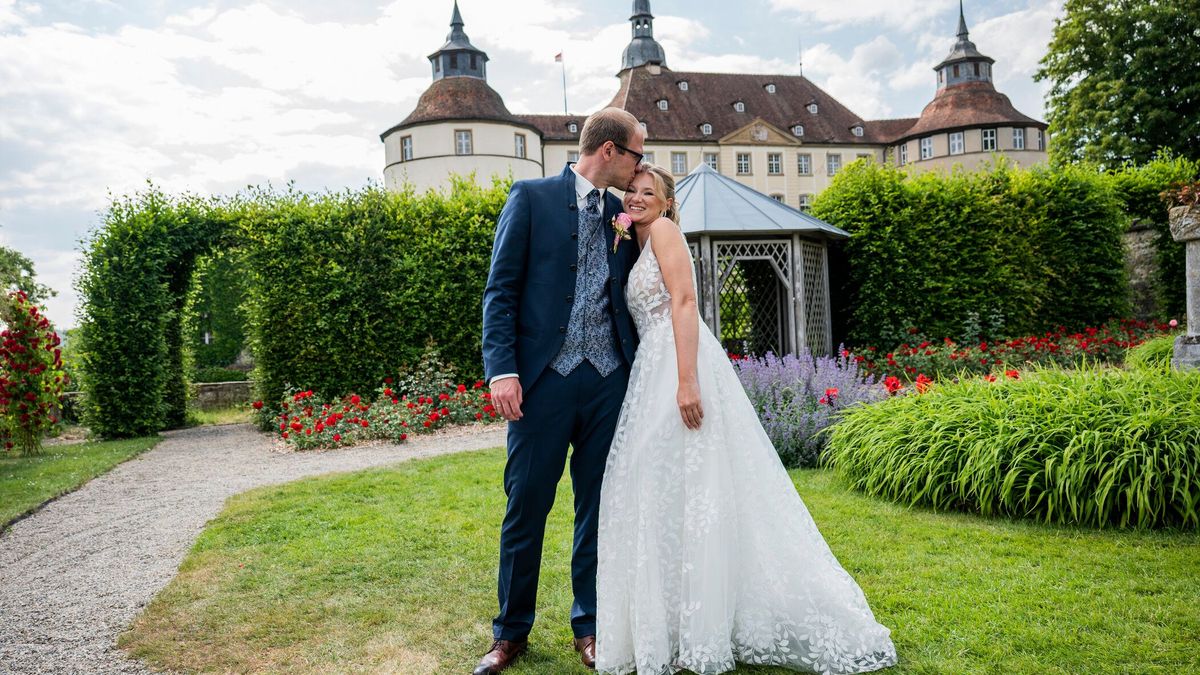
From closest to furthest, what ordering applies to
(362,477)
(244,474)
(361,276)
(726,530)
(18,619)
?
1. (726,530)
2. (18,619)
3. (362,477)
4. (244,474)
5. (361,276)

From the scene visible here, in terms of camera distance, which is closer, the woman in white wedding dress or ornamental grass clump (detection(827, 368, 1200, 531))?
the woman in white wedding dress

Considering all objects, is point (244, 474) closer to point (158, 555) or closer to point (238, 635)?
point (158, 555)

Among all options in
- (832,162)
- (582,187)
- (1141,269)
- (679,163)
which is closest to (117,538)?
(582,187)

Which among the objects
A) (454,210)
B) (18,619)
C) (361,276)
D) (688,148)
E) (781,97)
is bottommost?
(18,619)

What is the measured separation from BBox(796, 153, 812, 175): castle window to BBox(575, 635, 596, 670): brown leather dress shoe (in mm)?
40042

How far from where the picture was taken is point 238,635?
3268mm

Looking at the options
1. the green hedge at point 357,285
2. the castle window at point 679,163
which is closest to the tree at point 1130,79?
the castle window at point 679,163

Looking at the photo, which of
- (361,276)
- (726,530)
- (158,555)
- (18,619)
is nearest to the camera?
(726,530)

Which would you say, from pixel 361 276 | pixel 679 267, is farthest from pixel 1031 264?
pixel 679 267

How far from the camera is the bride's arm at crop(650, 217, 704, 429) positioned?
283 cm

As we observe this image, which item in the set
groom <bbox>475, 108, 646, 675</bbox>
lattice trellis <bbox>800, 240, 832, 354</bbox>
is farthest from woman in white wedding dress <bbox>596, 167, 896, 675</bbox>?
lattice trellis <bbox>800, 240, 832, 354</bbox>

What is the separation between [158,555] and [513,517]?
298 centimetres

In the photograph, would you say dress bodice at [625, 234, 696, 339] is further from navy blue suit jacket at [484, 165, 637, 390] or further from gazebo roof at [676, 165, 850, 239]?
gazebo roof at [676, 165, 850, 239]

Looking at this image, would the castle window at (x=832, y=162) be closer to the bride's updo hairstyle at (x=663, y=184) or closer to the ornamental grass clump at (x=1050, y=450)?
the ornamental grass clump at (x=1050, y=450)
